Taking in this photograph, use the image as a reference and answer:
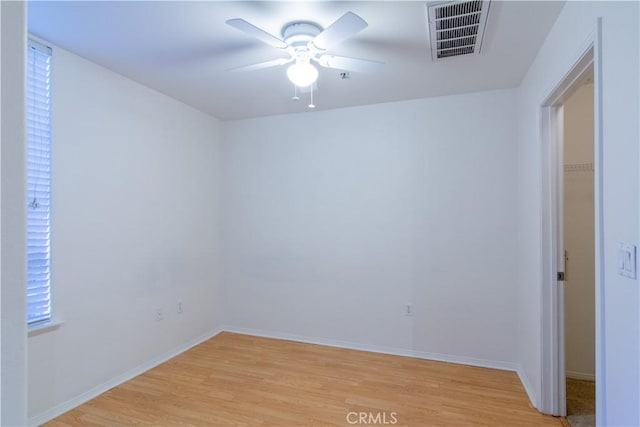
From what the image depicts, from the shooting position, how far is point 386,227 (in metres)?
3.37

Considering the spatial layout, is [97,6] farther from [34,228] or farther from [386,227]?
[386,227]

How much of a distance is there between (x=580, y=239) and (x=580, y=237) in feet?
0.06

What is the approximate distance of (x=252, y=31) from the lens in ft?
5.67

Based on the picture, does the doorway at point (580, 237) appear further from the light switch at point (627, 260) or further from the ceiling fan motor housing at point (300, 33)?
the ceiling fan motor housing at point (300, 33)

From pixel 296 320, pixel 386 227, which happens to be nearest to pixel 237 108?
pixel 386 227

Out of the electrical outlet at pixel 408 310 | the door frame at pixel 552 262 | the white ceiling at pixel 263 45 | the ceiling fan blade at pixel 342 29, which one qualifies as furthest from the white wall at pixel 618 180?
the electrical outlet at pixel 408 310

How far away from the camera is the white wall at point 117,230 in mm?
2307

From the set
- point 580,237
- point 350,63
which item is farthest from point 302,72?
point 580,237

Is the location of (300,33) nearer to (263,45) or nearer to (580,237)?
(263,45)

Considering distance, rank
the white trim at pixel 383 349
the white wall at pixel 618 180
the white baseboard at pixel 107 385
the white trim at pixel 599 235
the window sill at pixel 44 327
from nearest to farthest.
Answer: the white wall at pixel 618 180
the white trim at pixel 599 235
the window sill at pixel 44 327
the white baseboard at pixel 107 385
the white trim at pixel 383 349

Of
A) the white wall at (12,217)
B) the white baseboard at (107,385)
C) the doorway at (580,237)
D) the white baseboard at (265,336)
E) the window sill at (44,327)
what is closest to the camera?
the white wall at (12,217)

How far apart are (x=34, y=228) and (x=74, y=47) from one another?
1294 millimetres

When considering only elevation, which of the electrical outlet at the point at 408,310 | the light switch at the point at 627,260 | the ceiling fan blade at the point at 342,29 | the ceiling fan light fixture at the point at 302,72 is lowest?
the electrical outlet at the point at 408,310

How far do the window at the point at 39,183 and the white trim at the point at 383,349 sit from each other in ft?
7.02
